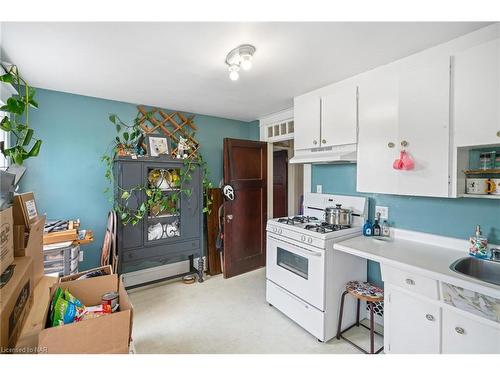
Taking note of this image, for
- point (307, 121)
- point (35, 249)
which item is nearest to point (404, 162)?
point (307, 121)

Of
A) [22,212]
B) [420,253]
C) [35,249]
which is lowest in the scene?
[420,253]

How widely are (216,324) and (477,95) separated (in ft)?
8.61

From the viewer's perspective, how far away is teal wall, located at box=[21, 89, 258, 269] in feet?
7.85

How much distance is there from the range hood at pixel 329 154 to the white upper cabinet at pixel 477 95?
737 mm

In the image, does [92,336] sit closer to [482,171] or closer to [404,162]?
[404,162]

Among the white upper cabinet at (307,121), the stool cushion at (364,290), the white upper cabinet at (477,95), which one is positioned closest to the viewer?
the white upper cabinet at (477,95)

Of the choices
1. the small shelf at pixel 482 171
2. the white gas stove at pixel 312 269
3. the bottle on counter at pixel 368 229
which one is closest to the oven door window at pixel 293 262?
the white gas stove at pixel 312 269

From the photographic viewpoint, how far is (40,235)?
139 cm

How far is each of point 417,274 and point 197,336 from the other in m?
1.77

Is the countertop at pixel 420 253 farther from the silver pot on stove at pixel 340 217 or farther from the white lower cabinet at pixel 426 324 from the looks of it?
the silver pot on stove at pixel 340 217

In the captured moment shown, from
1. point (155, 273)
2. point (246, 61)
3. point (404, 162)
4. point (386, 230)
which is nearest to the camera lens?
point (246, 61)

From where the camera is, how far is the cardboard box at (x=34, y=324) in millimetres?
933

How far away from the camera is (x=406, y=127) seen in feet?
5.69
